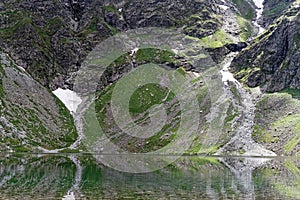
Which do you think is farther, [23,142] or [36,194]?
[23,142]

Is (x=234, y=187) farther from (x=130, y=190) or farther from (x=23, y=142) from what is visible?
(x=23, y=142)

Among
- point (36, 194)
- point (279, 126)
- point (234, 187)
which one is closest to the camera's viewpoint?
point (36, 194)

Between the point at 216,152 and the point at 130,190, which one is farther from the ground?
the point at 216,152

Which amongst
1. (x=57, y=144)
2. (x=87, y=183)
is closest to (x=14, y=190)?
(x=87, y=183)

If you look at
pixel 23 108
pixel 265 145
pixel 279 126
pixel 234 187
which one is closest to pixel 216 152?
pixel 265 145

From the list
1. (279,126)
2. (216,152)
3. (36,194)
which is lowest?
(36,194)

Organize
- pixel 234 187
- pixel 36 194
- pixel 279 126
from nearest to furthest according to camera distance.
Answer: pixel 36 194 < pixel 234 187 < pixel 279 126

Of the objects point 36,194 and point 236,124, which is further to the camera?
point 236,124

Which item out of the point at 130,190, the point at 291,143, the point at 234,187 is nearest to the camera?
the point at 130,190

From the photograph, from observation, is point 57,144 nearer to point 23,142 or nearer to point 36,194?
point 23,142
